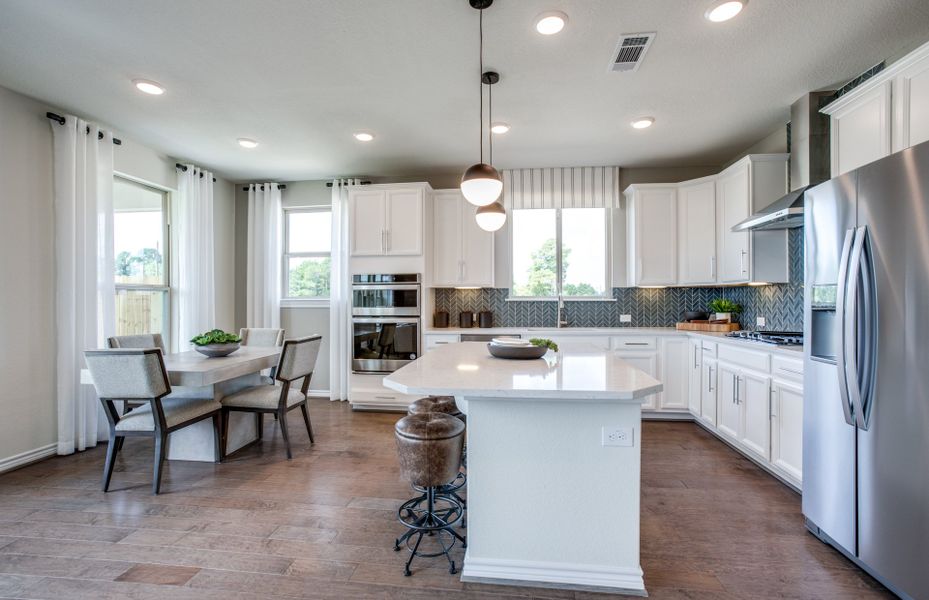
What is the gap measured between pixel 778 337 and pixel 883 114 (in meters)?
1.55

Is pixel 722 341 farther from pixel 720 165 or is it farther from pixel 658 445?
pixel 720 165

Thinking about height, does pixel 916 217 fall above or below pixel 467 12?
below

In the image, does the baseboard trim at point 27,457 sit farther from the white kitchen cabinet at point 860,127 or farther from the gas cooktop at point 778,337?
the white kitchen cabinet at point 860,127

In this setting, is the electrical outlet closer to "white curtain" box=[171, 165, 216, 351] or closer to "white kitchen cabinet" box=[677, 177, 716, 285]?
"white kitchen cabinet" box=[677, 177, 716, 285]

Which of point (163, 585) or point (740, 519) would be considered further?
point (740, 519)

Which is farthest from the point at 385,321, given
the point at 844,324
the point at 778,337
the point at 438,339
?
the point at 844,324

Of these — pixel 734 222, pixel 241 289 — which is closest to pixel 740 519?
pixel 734 222

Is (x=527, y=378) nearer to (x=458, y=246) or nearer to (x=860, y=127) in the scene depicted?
(x=860, y=127)

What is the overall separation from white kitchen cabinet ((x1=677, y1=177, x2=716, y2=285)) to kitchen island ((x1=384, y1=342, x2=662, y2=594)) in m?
2.96

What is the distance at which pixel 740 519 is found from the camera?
241 centimetres

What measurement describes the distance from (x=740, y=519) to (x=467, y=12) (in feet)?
10.4

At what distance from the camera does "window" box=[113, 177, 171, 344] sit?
4.12 meters

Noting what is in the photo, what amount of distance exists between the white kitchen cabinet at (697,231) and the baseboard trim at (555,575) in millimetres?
3324

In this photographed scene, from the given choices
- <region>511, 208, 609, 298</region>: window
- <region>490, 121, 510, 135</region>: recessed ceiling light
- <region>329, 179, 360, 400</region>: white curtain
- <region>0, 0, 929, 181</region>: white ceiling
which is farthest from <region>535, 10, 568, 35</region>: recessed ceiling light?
<region>329, 179, 360, 400</region>: white curtain
